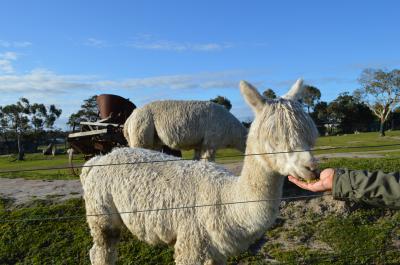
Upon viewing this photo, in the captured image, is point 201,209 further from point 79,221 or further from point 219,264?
point 79,221

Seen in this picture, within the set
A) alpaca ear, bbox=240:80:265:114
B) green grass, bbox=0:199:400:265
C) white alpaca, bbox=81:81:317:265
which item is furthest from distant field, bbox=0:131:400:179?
green grass, bbox=0:199:400:265

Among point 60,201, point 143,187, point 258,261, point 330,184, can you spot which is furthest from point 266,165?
point 60,201

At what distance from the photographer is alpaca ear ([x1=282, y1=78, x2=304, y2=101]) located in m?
3.62

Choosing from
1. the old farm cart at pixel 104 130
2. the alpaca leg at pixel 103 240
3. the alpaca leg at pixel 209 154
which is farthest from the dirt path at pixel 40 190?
the alpaca leg at pixel 103 240

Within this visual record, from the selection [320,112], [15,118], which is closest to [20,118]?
[15,118]

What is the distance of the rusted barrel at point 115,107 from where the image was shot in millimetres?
11727

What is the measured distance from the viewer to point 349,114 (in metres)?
50.6

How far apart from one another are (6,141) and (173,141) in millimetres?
49691

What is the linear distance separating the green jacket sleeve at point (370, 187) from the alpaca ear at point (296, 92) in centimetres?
85

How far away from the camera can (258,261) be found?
6.54 m

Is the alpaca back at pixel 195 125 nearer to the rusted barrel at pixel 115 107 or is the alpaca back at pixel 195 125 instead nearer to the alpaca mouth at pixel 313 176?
the rusted barrel at pixel 115 107

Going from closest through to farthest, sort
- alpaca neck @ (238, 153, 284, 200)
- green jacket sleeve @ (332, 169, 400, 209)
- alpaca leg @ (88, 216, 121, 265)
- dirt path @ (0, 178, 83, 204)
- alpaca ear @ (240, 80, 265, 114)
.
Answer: green jacket sleeve @ (332, 169, 400, 209) < alpaca ear @ (240, 80, 265, 114) < alpaca neck @ (238, 153, 284, 200) < alpaca leg @ (88, 216, 121, 265) < dirt path @ (0, 178, 83, 204)

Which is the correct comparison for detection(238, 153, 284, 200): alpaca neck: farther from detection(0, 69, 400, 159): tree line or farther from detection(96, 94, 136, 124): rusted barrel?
detection(0, 69, 400, 159): tree line

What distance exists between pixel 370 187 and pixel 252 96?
3.77 feet
